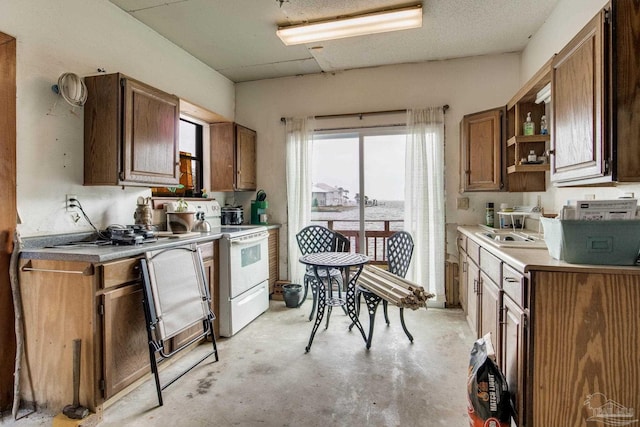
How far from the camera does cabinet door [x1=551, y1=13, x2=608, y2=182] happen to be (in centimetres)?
153

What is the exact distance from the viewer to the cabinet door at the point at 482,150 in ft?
10.2

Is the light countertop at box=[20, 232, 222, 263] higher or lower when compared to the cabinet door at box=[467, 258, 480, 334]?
higher

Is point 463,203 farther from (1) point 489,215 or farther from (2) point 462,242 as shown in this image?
(2) point 462,242

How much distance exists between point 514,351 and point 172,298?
2.07m

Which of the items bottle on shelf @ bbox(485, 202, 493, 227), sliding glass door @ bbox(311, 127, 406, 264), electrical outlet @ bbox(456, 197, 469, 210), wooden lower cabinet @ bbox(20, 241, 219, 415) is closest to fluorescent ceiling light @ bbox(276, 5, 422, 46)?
sliding glass door @ bbox(311, 127, 406, 264)

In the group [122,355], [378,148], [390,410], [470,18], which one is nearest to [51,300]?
[122,355]

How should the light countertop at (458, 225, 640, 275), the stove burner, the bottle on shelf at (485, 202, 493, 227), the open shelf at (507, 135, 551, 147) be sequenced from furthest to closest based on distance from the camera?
the bottle on shelf at (485, 202, 493, 227)
the open shelf at (507, 135, 551, 147)
the stove burner
the light countertop at (458, 225, 640, 275)

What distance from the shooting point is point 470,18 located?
289 cm

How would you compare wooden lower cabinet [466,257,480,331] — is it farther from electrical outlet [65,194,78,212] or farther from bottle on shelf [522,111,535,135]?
electrical outlet [65,194,78,212]

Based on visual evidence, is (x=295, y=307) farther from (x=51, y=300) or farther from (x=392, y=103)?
(x=392, y=103)

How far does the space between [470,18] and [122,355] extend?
3.72m

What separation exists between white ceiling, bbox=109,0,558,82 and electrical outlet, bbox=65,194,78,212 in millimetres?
1594

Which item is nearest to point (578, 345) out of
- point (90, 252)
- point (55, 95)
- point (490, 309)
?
point (490, 309)

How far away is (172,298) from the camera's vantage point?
2.21 metres
